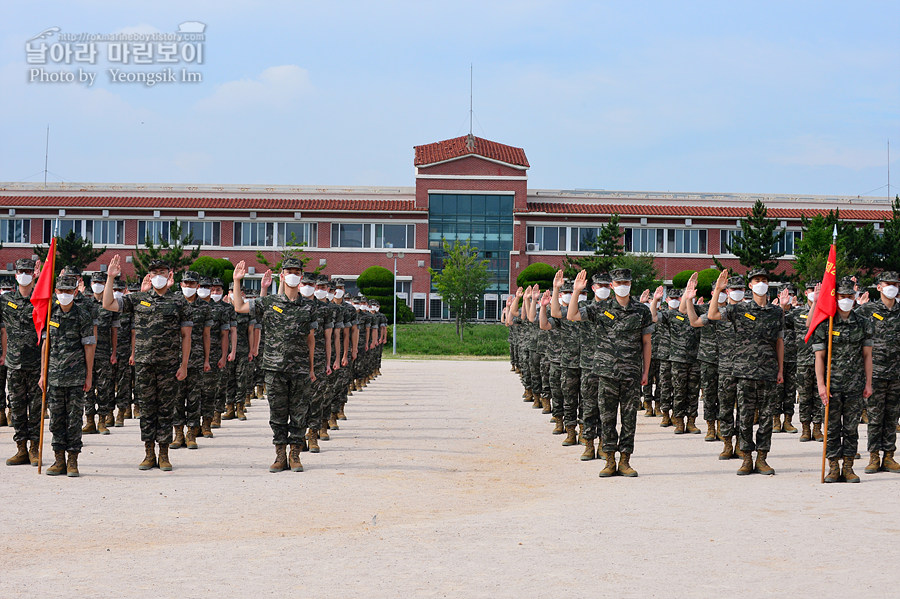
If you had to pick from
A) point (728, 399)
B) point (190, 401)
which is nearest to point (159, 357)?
point (190, 401)

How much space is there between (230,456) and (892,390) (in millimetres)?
8073

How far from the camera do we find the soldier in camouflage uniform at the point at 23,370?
424 inches

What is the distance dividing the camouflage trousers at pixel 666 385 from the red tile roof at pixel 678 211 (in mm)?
47848

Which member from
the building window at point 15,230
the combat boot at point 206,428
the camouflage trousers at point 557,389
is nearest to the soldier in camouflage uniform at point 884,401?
the camouflage trousers at point 557,389

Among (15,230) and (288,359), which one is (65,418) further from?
(15,230)

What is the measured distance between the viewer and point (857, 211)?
212ft

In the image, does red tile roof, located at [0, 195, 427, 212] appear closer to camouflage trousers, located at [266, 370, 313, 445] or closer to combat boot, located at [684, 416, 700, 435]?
combat boot, located at [684, 416, 700, 435]

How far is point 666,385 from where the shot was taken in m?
16.2

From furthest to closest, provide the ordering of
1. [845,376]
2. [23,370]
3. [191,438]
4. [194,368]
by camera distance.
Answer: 1. [191,438]
2. [194,368]
3. [23,370]
4. [845,376]

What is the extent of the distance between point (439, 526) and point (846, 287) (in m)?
5.91

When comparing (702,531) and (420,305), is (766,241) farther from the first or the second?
(702,531)

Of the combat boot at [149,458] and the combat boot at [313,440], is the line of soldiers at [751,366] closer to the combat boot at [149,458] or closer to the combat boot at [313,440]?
the combat boot at [313,440]

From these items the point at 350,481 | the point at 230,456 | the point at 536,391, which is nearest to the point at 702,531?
the point at 350,481

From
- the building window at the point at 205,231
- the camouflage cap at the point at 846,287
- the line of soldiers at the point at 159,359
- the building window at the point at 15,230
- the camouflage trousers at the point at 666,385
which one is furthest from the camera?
the building window at the point at 205,231
